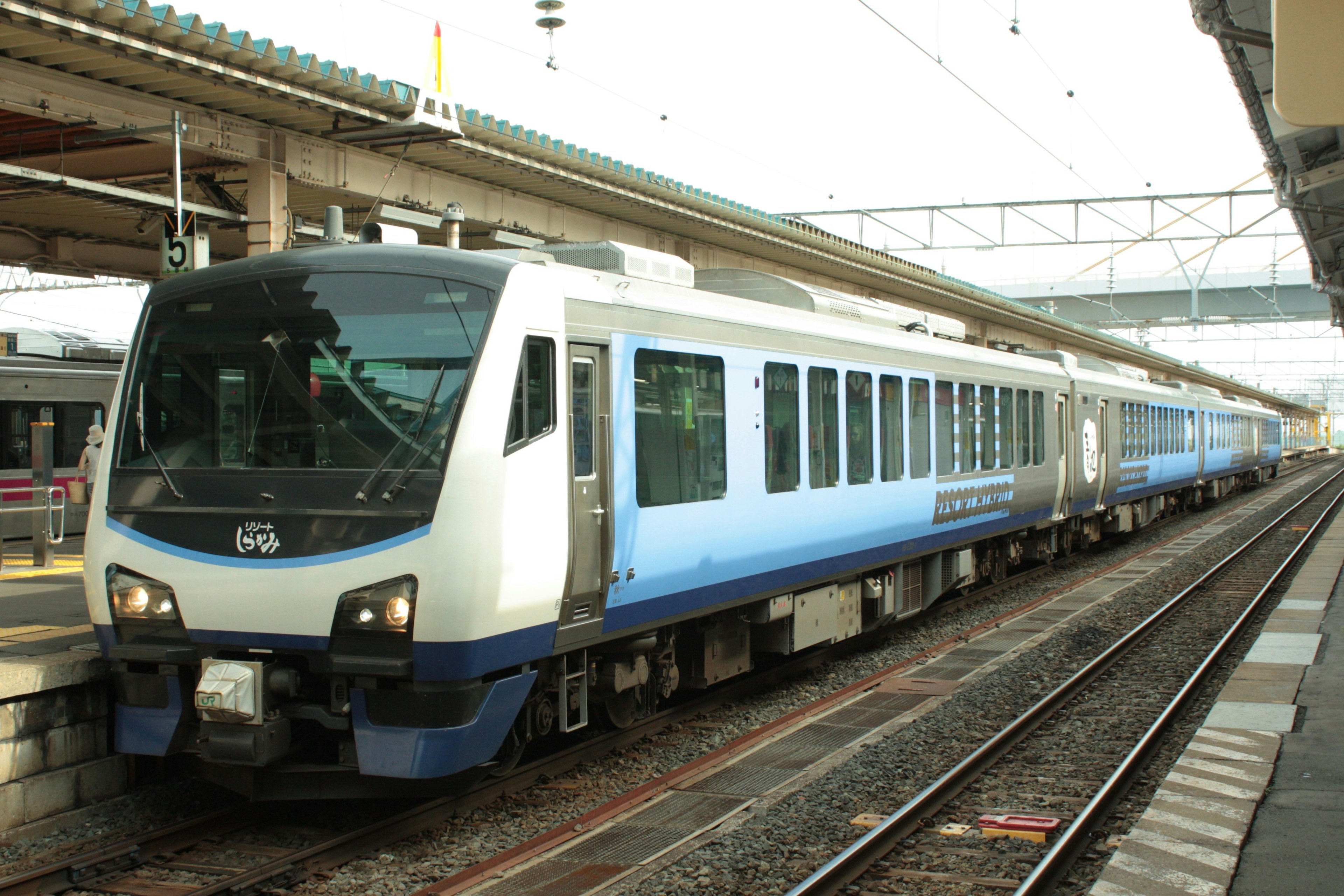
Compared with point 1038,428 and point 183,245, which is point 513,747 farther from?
point 1038,428

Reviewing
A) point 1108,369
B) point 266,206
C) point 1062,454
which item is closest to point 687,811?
point 266,206

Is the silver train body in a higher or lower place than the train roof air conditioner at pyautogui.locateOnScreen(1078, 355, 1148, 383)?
lower

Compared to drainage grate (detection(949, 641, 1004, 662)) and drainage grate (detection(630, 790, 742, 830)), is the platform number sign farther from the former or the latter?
drainage grate (detection(949, 641, 1004, 662))

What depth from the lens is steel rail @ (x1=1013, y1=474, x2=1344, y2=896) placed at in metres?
5.00

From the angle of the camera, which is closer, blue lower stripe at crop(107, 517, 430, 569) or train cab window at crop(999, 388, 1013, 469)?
blue lower stripe at crop(107, 517, 430, 569)

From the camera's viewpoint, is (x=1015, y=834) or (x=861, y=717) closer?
(x=1015, y=834)

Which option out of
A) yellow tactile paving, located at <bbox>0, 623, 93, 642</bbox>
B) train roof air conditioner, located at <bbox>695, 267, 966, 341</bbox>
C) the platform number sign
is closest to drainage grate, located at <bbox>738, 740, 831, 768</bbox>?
train roof air conditioner, located at <bbox>695, 267, 966, 341</bbox>

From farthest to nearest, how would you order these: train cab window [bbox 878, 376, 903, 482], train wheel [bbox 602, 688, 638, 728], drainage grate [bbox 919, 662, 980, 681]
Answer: train cab window [bbox 878, 376, 903, 482]
drainage grate [bbox 919, 662, 980, 681]
train wheel [bbox 602, 688, 638, 728]

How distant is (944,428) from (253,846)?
24.4 feet

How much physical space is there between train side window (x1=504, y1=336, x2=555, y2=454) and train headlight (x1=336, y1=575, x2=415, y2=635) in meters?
0.78

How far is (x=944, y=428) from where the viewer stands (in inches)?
429

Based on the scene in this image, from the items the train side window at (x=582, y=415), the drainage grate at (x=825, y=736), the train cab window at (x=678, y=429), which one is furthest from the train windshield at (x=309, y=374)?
the drainage grate at (x=825, y=736)

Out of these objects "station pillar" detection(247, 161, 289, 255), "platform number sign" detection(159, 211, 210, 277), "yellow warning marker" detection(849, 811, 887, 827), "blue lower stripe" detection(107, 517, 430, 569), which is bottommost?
"yellow warning marker" detection(849, 811, 887, 827)

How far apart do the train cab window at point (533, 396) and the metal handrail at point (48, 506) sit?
19.2ft
